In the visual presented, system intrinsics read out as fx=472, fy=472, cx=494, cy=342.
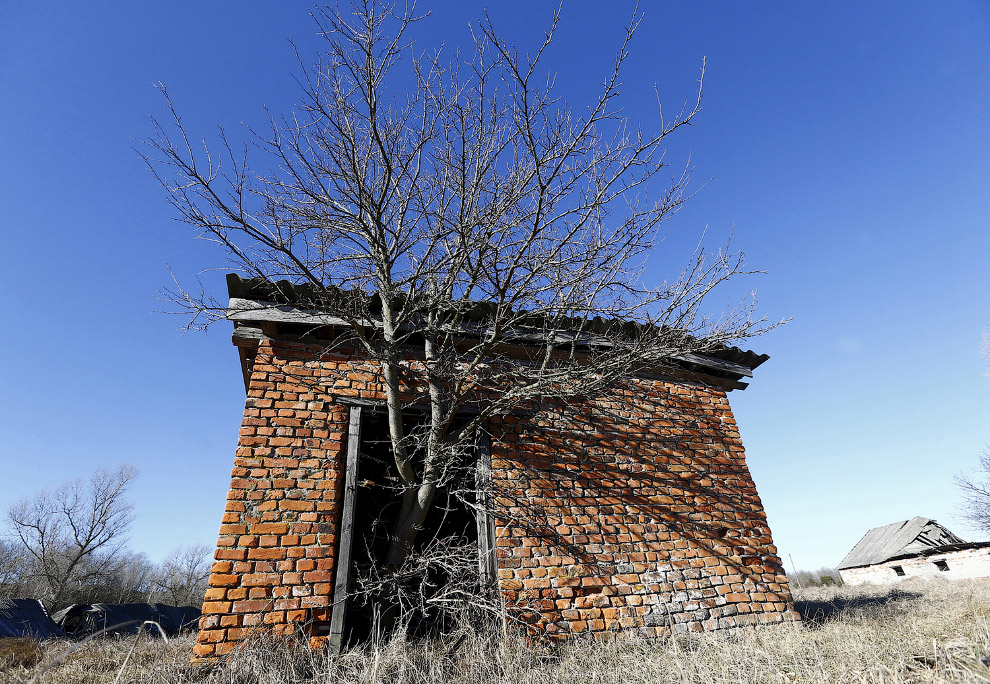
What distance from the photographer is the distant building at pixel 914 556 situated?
76.2ft

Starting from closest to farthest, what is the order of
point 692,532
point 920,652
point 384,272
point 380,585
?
point 920,652, point 380,585, point 384,272, point 692,532

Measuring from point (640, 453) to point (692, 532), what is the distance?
3.44ft

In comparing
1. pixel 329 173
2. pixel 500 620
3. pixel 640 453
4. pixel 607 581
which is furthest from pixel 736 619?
pixel 329 173

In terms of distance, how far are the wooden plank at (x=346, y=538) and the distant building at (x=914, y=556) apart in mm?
31457

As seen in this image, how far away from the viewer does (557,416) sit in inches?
226

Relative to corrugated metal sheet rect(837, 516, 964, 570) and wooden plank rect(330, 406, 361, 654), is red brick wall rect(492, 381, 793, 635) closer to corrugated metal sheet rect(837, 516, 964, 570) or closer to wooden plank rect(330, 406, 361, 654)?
wooden plank rect(330, 406, 361, 654)

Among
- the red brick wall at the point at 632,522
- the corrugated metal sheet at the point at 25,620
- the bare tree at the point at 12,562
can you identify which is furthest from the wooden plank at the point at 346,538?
the bare tree at the point at 12,562

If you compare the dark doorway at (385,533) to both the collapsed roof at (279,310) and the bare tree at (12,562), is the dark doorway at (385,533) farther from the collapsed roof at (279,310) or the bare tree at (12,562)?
the bare tree at (12,562)

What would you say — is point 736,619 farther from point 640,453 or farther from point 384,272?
point 384,272

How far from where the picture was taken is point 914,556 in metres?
26.1

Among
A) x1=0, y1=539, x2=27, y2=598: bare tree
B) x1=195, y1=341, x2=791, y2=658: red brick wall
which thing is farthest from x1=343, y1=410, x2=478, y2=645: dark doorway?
x1=0, y1=539, x2=27, y2=598: bare tree

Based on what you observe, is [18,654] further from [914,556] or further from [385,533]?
[914,556]

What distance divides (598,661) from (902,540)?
1339 inches

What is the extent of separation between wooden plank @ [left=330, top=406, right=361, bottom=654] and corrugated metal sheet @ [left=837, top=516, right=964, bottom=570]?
3411 cm
